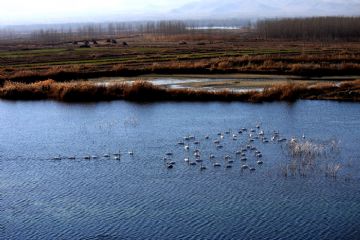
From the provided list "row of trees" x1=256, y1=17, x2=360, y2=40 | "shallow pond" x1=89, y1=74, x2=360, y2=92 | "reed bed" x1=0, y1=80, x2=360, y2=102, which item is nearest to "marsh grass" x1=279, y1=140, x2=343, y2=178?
"reed bed" x1=0, y1=80, x2=360, y2=102

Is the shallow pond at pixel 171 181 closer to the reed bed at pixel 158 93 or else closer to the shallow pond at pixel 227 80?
the reed bed at pixel 158 93

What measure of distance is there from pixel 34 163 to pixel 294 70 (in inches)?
974

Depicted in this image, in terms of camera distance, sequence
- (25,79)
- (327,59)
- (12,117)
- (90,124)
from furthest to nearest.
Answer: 1. (327,59)
2. (25,79)
3. (12,117)
4. (90,124)

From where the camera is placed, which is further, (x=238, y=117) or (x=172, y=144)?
(x=238, y=117)

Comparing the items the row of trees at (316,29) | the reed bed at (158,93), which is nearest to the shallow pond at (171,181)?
the reed bed at (158,93)

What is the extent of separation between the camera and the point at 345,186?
1775 cm

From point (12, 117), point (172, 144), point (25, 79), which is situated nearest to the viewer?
point (172, 144)

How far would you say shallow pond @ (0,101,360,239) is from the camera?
1534 centimetres

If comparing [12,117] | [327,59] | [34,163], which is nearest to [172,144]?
[34,163]

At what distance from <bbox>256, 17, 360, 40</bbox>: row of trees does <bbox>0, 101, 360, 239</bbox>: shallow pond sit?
60.2 meters

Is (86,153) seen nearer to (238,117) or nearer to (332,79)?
(238,117)

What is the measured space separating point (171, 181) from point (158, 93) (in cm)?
1531

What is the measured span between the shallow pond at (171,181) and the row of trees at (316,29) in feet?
197

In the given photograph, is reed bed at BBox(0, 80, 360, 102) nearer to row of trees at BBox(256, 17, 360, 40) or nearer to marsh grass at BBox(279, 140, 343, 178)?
marsh grass at BBox(279, 140, 343, 178)
